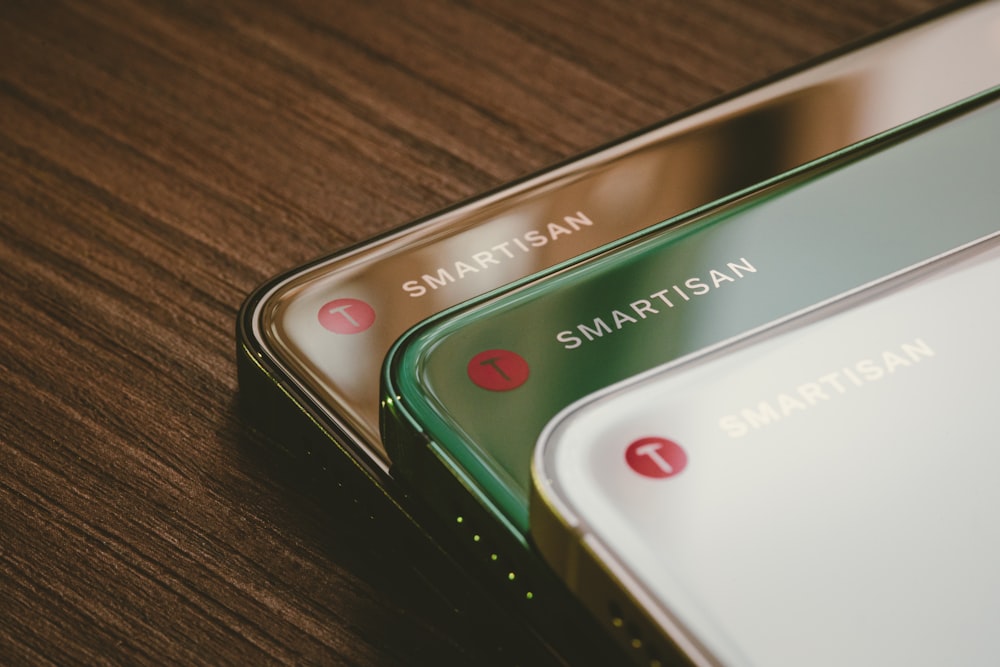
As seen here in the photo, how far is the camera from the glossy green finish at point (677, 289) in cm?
26

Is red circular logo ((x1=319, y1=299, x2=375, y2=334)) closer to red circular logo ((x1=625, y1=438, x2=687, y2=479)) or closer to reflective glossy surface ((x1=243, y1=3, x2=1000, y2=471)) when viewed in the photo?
reflective glossy surface ((x1=243, y1=3, x2=1000, y2=471))

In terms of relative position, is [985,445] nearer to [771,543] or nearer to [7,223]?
[771,543]

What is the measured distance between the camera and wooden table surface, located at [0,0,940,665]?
0.86 feet

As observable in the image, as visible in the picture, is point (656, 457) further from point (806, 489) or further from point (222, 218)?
point (222, 218)

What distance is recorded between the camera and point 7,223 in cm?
36

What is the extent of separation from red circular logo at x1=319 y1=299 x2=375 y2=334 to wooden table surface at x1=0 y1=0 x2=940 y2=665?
30 millimetres

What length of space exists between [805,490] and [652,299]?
0.08 meters

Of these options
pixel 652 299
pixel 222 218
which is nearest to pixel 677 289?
pixel 652 299

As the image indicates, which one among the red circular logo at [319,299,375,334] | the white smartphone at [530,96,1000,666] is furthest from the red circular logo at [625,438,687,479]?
the red circular logo at [319,299,375,334]

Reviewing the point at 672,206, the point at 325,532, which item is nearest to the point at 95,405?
the point at 325,532

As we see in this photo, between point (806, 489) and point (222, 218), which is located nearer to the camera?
point (806, 489)

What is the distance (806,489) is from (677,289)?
0.27ft

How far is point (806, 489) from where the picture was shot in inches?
8.8

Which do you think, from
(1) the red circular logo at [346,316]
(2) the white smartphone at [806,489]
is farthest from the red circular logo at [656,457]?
(1) the red circular logo at [346,316]
